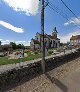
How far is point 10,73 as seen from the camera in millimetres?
18297

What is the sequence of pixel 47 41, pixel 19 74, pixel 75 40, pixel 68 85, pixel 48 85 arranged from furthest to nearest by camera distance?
pixel 75 40 < pixel 47 41 < pixel 68 85 < pixel 19 74 < pixel 48 85

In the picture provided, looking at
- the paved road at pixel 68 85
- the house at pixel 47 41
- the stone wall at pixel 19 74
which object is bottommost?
the paved road at pixel 68 85

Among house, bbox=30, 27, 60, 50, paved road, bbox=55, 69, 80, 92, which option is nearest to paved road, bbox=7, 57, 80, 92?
paved road, bbox=55, 69, 80, 92

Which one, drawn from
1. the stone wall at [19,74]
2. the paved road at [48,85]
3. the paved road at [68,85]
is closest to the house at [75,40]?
the stone wall at [19,74]

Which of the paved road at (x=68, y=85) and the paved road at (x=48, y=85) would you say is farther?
the paved road at (x=68, y=85)

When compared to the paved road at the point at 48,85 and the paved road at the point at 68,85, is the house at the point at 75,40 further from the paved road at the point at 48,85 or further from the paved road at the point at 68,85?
the paved road at the point at 48,85

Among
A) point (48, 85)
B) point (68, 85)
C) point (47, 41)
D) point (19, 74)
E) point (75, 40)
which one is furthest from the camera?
point (75, 40)

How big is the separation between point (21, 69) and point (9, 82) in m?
2.77

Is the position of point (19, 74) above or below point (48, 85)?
above

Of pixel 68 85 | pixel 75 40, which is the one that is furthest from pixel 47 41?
pixel 68 85

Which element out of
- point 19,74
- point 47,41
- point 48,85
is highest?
point 47,41

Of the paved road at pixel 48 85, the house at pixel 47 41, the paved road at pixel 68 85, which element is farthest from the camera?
the house at pixel 47 41

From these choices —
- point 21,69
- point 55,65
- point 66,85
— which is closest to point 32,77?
point 21,69

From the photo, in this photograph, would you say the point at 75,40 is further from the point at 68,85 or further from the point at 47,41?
the point at 68,85
